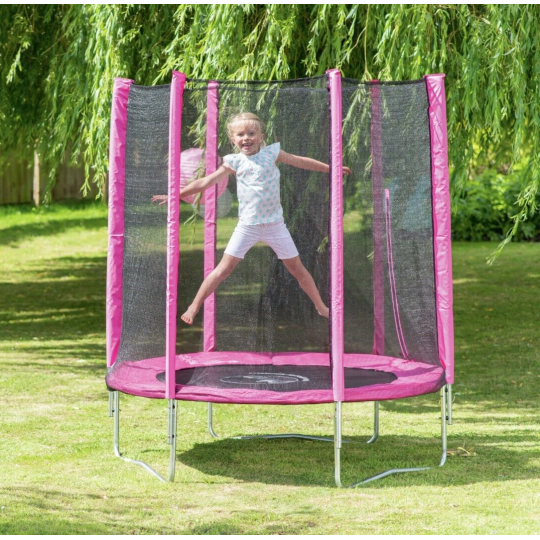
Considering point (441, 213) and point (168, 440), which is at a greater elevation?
point (441, 213)

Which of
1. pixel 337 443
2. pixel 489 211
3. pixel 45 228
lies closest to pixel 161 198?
pixel 337 443

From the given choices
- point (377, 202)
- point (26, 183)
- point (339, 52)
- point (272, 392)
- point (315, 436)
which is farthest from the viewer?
point (26, 183)

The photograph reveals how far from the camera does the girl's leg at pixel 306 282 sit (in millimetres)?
5770

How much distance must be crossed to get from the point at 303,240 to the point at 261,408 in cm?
209

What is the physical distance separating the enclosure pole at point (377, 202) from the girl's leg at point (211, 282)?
77 cm

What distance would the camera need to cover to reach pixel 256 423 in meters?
6.96

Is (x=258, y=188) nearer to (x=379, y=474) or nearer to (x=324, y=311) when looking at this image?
(x=324, y=311)

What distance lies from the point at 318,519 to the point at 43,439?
2246mm

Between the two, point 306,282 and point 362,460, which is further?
point 362,460

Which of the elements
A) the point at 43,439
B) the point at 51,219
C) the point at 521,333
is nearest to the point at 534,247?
the point at 521,333

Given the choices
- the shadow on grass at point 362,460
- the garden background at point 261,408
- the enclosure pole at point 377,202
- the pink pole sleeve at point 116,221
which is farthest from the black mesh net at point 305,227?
the garden background at point 261,408

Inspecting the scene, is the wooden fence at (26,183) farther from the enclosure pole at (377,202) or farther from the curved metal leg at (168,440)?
the enclosure pole at (377,202)

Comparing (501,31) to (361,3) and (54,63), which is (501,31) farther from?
(54,63)

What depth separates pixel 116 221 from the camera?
240 inches
